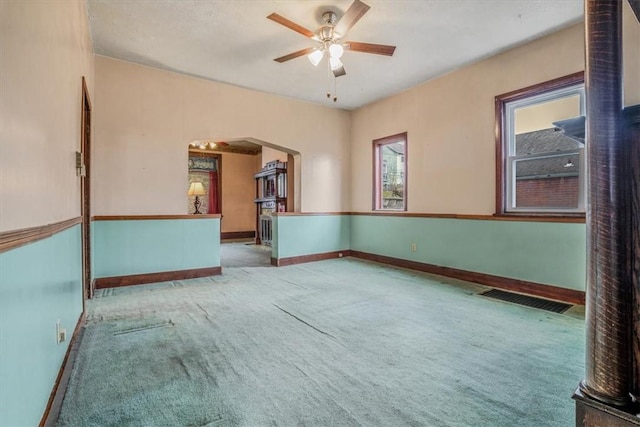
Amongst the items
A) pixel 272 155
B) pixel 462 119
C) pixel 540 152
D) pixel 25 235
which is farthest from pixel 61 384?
pixel 272 155

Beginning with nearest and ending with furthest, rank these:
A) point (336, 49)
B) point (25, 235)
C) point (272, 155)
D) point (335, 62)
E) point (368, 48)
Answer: point (25, 235)
point (336, 49)
point (368, 48)
point (335, 62)
point (272, 155)

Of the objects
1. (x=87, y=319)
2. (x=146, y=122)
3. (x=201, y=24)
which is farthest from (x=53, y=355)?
(x=146, y=122)

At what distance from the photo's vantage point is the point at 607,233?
2.93 ft

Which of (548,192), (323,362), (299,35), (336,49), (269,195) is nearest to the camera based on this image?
(323,362)

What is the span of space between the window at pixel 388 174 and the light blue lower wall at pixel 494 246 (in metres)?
0.35

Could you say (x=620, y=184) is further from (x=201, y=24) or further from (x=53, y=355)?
(x=201, y=24)

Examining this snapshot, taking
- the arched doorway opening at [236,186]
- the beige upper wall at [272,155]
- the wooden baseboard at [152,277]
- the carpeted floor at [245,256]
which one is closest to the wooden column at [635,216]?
the wooden baseboard at [152,277]

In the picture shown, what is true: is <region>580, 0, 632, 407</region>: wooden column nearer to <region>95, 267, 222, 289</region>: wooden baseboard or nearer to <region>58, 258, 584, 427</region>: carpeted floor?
<region>58, 258, 584, 427</region>: carpeted floor

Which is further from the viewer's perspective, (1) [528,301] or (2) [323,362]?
(1) [528,301]

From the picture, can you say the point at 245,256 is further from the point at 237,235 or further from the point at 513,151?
the point at 513,151

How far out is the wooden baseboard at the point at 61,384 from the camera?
142 centimetres

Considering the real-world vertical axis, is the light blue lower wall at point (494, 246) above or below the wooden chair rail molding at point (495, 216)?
below

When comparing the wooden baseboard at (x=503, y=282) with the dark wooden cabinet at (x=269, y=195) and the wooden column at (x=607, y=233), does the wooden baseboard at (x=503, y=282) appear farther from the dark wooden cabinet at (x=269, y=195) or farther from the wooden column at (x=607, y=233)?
the dark wooden cabinet at (x=269, y=195)

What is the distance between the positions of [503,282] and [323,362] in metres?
2.80
